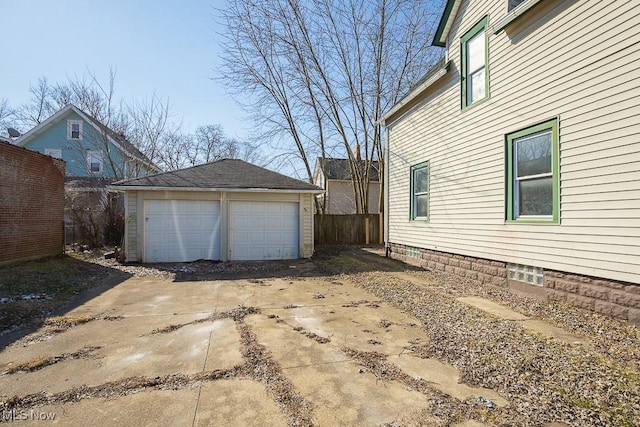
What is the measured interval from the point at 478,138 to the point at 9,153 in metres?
12.0

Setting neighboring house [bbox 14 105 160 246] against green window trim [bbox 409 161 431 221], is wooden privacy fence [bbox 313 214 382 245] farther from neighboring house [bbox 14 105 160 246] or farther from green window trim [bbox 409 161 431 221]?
neighboring house [bbox 14 105 160 246]

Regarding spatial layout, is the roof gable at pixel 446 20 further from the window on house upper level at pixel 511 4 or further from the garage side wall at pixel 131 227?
the garage side wall at pixel 131 227

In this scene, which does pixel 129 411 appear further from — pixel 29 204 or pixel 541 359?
pixel 29 204

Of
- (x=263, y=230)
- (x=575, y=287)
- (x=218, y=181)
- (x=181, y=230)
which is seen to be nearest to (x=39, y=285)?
(x=181, y=230)

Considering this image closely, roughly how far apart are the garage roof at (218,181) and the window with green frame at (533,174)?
615 cm

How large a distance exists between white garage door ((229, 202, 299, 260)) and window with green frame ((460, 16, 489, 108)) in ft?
20.4

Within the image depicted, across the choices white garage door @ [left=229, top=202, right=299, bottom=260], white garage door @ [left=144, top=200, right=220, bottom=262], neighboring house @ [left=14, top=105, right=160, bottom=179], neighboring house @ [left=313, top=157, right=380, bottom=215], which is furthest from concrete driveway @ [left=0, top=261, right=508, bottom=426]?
neighboring house @ [left=313, top=157, right=380, bottom=215]

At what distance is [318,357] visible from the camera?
3342 millimetres

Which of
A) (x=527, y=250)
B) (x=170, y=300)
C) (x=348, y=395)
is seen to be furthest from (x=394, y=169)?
(x=348, y=395)

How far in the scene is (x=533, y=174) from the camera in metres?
5.57

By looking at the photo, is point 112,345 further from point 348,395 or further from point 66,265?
point 66,265

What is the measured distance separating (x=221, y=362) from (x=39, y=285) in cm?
604

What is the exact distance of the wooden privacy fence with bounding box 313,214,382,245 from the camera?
15.1 m

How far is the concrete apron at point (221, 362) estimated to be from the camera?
239 cm
